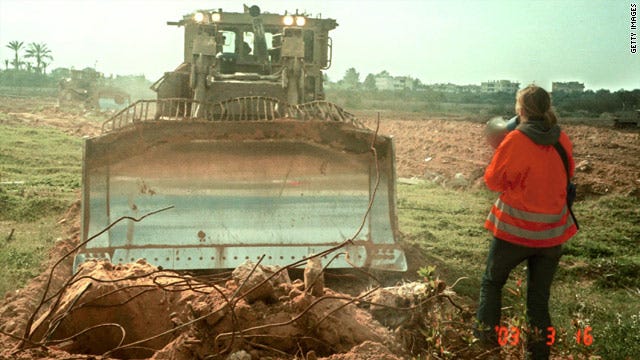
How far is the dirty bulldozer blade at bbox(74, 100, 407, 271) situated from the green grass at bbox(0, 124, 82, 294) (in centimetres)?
124

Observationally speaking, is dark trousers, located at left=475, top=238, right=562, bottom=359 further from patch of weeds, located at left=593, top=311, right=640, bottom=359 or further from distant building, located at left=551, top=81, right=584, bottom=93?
distant building, located at left=551, top=81, right=584, bottom=93

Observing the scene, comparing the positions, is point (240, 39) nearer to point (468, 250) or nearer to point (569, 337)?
point (468, 250)

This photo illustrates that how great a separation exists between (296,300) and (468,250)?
161 inches

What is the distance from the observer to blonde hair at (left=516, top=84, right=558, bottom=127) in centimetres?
425

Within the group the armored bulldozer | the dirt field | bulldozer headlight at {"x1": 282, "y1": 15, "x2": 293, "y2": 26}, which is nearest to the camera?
the dirt field

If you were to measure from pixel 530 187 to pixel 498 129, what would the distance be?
0.52 metres

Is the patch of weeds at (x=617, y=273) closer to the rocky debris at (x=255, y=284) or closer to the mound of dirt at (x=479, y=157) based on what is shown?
the rocky debris at (x=255, y=284)

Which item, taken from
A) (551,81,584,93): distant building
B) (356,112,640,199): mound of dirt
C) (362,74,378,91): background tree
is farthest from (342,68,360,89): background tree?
(356,112,640,199): mound of dirt

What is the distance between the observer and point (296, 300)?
4148 mm

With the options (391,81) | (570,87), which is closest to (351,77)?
(391,81)

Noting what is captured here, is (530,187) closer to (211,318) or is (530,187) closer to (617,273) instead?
(211,318)

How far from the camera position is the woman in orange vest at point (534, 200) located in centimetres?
422

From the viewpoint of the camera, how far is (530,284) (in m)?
4.38

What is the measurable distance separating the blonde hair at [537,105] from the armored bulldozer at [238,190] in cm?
185
